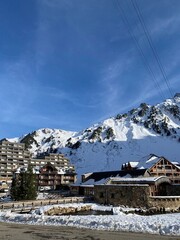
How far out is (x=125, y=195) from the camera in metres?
49.2

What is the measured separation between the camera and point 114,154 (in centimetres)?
17725

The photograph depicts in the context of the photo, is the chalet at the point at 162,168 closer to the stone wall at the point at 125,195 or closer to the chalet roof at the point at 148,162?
the chalet roof at the point at 148,162

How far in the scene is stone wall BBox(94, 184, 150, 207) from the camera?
48.0m

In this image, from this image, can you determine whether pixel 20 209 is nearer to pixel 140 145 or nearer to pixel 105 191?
pixel 105 191

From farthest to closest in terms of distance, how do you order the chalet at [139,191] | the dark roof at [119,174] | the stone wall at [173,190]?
the dark roof at [119,174]
the stone wall at [173,190]
the chalet at [139,191]

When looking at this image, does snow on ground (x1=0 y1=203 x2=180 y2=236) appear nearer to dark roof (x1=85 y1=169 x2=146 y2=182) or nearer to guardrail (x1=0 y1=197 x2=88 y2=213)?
guardrail (x1=0 y1=197 x2=88 y2=213)

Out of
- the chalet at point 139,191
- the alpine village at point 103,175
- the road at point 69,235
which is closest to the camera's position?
the road at point 69,235

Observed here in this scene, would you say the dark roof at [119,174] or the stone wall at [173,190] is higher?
the dark roof at [119,174]

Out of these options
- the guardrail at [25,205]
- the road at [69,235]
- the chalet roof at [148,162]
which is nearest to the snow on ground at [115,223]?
the road at [69,235]

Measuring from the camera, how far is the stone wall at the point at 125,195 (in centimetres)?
4803

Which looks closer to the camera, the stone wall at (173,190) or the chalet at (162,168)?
the stone wall at (173,190)

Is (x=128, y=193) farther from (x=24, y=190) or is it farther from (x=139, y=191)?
(x=24, y=190)

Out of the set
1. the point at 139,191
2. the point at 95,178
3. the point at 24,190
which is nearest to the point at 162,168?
the point at 95,178

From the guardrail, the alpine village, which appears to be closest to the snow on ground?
the guardrail
